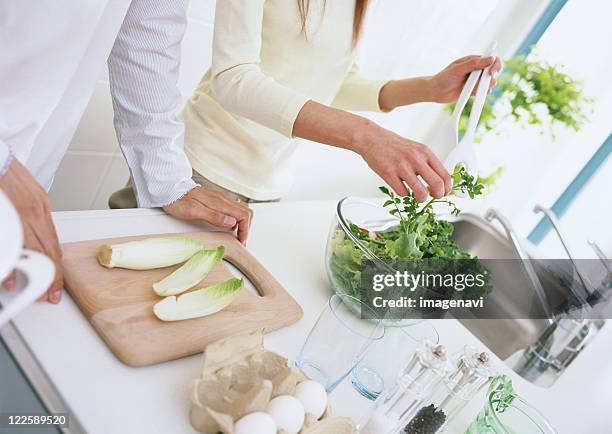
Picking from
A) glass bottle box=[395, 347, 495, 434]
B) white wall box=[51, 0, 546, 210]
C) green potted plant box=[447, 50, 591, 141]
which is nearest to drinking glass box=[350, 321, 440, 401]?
glass bottle box=[395, 347, 495, 434]

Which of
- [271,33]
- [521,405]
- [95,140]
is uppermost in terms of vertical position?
[271,33]

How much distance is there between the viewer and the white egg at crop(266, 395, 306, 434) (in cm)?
60

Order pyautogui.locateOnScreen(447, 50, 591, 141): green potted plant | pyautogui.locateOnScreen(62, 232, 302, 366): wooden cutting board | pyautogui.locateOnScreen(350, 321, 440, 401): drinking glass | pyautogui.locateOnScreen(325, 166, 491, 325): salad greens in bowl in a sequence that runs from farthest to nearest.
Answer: pyautogui.locateOnScreen(447, 50, 591, 141): green potted plant
pyautogui.locateOnScreen(325, 166, 491, 325): salad greens in bowl
pyautogui.locateOnScreen(350, 321, 440, 401): drinking glass
pyautogui.locateOnScreen(62, 232, 302, 366): wooden cutting board

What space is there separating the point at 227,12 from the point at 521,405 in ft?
2.54

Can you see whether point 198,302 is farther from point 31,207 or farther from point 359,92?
point 359,92

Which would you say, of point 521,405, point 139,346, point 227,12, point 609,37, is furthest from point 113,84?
point 609,37

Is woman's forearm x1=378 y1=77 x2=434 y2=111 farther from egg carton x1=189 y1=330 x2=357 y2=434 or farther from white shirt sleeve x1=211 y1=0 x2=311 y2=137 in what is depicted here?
egg carton x1=189 y1=330 x2=357 y2=434

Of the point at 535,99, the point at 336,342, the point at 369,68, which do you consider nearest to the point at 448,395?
the point at 336,342

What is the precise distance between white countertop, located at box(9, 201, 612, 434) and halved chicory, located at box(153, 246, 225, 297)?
10 cm

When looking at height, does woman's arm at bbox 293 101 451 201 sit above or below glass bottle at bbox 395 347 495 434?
above

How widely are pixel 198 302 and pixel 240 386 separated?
161mm

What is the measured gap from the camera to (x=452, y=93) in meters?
1.26

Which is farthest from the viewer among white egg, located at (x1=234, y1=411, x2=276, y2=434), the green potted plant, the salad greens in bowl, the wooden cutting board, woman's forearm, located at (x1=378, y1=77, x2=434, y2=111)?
the green potted plant

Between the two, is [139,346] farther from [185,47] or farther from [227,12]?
[185,47]
